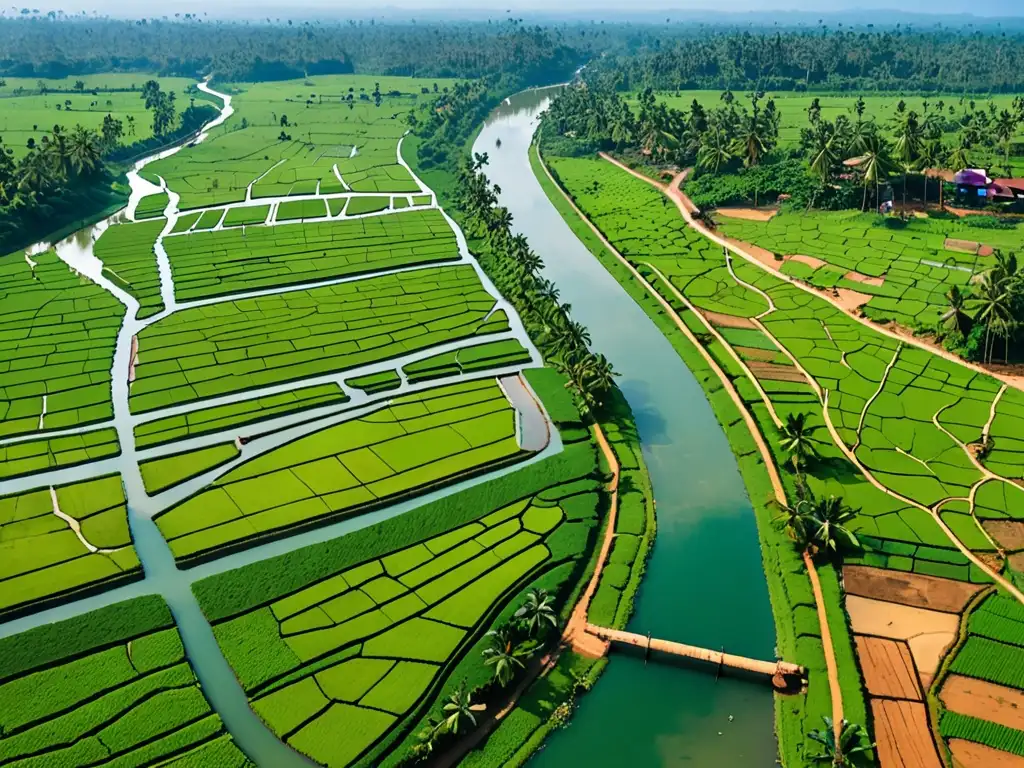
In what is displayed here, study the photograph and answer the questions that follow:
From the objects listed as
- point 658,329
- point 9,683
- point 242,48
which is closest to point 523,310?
point 658,329

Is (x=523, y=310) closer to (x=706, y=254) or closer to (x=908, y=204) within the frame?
(x=706, y=254)

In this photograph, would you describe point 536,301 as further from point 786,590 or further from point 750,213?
point 750,213

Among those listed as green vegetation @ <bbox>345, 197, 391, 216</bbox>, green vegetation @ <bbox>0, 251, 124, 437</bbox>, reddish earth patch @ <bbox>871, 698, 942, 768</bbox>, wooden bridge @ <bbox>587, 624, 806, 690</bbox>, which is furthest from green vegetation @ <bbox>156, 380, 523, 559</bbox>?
green vegetation @ <bbox>345, 197, 391, 216</bbox>

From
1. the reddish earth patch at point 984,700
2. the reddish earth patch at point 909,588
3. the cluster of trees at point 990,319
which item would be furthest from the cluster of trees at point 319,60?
the reddish earth patch at point 984,700

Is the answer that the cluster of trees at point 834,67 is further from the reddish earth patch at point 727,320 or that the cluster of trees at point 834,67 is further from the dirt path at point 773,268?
the reddish earth patch at point 727,320

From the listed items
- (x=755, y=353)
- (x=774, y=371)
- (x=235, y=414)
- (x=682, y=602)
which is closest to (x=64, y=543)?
(x=235, y=414)

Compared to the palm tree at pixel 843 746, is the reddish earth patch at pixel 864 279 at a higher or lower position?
higher

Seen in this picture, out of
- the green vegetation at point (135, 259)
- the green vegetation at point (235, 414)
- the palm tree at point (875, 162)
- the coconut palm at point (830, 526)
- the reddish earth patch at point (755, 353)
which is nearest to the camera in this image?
the coconut palm at point (830, 526)
